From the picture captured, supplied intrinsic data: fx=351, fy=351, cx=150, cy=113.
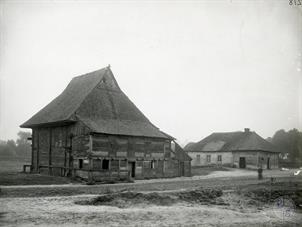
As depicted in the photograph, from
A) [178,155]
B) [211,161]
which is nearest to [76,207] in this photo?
[178,155]

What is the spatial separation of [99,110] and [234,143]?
29227mm

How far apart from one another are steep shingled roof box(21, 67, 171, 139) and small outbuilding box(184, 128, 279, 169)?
20.8 metres

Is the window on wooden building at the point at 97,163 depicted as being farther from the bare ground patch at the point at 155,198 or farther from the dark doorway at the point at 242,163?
the dark doorway at the point at 242,163

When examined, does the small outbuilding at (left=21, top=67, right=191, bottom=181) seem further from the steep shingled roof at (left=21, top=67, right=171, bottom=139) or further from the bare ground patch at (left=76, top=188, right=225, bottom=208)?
the bare ground patch at (left=76, top=188, right=225, bottom=208)

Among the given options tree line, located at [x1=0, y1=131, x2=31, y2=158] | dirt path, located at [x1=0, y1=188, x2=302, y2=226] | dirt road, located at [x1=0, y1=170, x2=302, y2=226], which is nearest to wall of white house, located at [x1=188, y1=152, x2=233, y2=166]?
dirt road, located at [x1=0, y1=170, x2=302, y2=226]

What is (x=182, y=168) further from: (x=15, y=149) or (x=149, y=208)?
(x=15, y=149)

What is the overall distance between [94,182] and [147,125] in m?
10.8

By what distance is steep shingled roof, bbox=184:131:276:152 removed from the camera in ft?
174

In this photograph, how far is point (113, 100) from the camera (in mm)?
35656

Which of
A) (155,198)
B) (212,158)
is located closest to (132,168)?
(155,198)

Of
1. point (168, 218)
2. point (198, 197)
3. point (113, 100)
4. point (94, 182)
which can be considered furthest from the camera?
point (113, 100)

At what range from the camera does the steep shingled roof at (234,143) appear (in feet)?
174

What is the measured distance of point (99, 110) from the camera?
110 feet

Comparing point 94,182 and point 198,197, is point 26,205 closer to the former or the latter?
point 198,197
